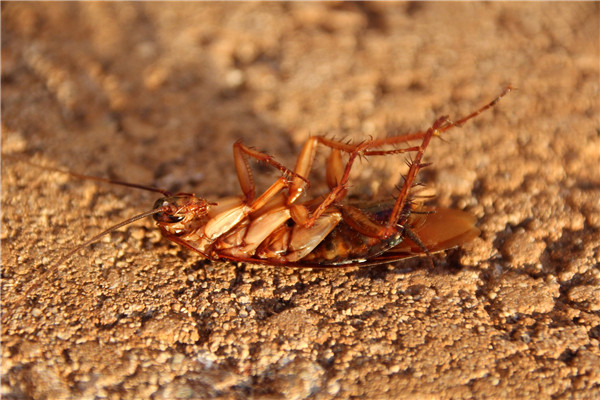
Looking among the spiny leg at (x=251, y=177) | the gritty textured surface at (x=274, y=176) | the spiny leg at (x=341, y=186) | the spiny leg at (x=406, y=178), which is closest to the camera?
the gritty textured surface at (x=274, y=176)

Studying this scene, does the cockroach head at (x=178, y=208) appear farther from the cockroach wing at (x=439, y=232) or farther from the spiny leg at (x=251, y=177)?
the cockroach wing at (x=439, y=232)

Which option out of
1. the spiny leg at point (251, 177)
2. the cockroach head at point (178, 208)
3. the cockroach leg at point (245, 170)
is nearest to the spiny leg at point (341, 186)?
the spiny leg at point (251, 177)

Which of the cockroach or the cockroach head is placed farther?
the cockroach head

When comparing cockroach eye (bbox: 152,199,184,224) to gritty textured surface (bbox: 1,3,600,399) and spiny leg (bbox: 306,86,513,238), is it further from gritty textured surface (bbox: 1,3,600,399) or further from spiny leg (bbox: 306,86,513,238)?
spiny leg (bbox: 306,86,513,238)

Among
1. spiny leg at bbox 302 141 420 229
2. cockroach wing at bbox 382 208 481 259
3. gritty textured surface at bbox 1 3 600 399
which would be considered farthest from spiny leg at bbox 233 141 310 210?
cockroach wing at bbox 382 208 481 259

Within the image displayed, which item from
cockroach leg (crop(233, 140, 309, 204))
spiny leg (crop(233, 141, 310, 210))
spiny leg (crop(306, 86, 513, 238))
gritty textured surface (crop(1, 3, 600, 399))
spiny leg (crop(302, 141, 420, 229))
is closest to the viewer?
gritty textured surface (crop(1, 3, 600, 399))

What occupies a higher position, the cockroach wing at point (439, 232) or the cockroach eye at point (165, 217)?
the cockroach eye at point (165, 217)

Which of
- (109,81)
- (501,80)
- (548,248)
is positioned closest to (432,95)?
(501,80)
